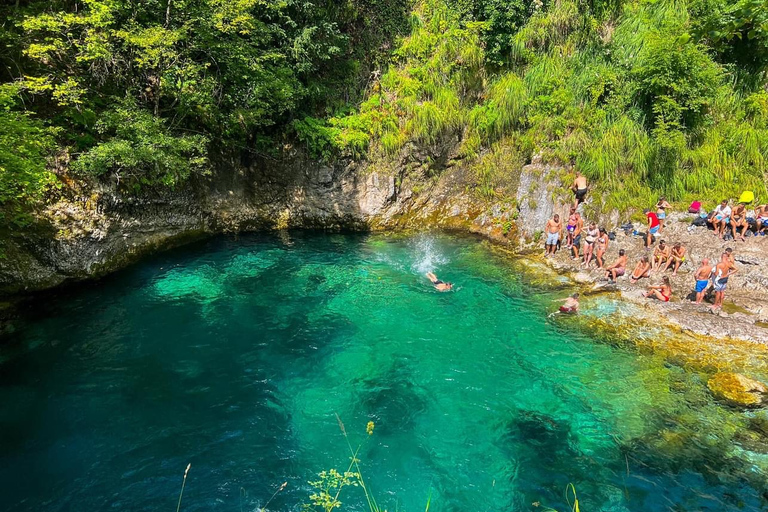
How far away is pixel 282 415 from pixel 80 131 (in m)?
9.99

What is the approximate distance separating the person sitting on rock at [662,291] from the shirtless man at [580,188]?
4.16 meters

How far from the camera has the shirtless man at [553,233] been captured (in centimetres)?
1367

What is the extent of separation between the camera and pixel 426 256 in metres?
14.5

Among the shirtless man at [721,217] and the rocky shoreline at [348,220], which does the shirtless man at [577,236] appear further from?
the shirtless man at [721,217]

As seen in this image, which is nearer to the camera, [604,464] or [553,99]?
[604,464]

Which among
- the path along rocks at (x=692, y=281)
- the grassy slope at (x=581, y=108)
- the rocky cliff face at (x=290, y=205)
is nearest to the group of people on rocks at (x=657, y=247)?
the path along rocks at (x=692, y=281)

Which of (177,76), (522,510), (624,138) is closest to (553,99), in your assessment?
(624,138)

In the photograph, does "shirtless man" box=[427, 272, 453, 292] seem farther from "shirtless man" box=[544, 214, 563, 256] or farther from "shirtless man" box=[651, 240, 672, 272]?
"shirtless man" box=[651, 240, 672, 272]

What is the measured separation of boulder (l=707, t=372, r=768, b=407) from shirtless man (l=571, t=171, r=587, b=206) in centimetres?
A: 735

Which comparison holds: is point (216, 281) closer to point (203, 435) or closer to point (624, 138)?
point (203, 435)

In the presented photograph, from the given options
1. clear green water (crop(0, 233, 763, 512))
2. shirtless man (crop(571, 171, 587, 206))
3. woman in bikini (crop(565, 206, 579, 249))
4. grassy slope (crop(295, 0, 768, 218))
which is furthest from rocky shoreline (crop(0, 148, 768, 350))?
clear green water (crop(0, 233, 763, 512))

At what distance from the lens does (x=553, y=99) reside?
51.6 ft

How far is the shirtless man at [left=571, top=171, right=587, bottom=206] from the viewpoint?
47.0 feet

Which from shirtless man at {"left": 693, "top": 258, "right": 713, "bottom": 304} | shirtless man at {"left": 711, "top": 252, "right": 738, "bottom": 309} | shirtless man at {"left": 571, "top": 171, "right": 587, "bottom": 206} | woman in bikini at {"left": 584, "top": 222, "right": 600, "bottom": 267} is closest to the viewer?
shirtless man at {"left": 711, "top": 252, "right": 738, "bottom": 309}
